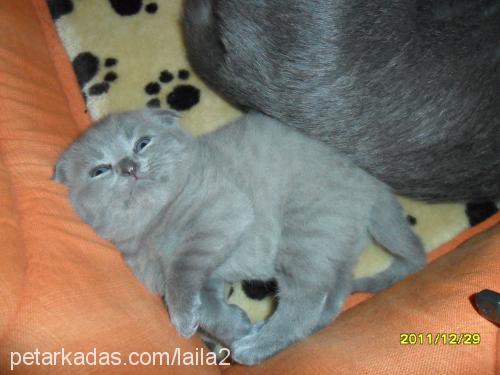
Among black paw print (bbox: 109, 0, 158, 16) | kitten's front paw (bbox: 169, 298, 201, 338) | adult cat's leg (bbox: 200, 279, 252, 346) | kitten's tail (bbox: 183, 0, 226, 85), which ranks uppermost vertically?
kitten's tail (bbox: 183, 0, 226, 85)

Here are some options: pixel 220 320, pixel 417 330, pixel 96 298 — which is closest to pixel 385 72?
pixel 417 330

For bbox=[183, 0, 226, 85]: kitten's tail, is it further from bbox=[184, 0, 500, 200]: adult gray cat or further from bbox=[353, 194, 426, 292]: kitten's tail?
bbox=[353, 194, 426, 292]: kitten's tail

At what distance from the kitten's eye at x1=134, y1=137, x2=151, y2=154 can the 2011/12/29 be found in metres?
0.96

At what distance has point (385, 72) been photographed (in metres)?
1.56

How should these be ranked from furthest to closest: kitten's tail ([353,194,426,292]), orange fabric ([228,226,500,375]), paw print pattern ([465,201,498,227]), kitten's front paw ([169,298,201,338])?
paw print pattern ([465,201,498,227]) < kitten's tail ([353,194,426,292]) < kitten's front paw ([169,298,201,338]) < orange fabric ([228,226,500,375])

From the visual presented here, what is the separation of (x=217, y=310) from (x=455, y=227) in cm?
101

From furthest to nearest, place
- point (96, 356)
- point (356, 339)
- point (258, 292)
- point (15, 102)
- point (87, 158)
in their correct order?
point (258, 292)
point (15, 102)
point (87, 158)
point (356, 339)
point (96, 356)

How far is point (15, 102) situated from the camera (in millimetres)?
1756

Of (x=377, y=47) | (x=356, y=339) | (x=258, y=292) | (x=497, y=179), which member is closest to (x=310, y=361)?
(x=356, y=339)

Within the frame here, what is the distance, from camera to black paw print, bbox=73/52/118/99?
2.19 metres

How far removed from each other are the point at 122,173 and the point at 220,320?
553 mm

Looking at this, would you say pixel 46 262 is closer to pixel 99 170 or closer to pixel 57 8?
pixel 99 170

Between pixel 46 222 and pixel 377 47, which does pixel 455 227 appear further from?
pixel 46 222

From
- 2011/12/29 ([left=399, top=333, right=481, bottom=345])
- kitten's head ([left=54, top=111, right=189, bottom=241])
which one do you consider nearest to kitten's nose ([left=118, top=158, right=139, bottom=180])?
kitten's head ([left=54, top=111, right=189, bottom=241])
